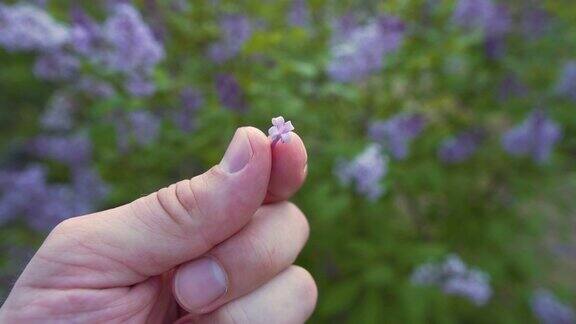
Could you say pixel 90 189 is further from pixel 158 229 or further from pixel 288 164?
pixel 288 164

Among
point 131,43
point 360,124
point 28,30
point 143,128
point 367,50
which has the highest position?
point 28,30

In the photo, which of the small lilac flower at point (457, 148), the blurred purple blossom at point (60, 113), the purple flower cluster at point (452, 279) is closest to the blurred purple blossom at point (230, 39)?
the blurred purple blossom at point (60, 113)

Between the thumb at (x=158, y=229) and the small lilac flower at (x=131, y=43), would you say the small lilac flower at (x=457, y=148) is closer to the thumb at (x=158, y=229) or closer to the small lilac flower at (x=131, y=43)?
the small lilac flower at (x=131, y=43)

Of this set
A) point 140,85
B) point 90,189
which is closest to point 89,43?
point 140,85

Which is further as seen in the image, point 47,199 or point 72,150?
point 72,150

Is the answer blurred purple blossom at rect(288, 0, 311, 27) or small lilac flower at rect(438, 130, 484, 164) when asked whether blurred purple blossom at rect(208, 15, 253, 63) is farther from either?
small lilac flower at rect(438, 130, 484, 164)
